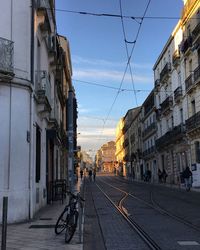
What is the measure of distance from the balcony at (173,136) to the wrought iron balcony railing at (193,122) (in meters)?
1.79

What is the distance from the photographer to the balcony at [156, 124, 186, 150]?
47.2 m

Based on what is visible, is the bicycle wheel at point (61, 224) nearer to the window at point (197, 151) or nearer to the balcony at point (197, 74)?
the balcony at point (197, 74)

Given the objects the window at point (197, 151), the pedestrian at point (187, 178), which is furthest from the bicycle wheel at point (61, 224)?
the window at point (197, 151)

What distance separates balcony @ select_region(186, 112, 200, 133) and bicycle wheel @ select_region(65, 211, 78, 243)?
30.7 meters

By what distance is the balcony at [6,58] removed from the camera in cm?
1437

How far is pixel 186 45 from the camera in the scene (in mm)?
44188

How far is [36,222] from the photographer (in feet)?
47.1

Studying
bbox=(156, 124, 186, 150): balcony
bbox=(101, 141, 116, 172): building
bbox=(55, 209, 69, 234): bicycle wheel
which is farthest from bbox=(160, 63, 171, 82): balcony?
bbox=(101, 141, 116, 172): building

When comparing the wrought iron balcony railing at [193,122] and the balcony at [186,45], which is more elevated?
the balcony at [186,45]

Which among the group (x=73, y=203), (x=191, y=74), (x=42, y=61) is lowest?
(x=73, y=203)

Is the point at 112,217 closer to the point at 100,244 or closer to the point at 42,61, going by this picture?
the point at 100,244

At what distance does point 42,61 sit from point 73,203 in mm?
11013

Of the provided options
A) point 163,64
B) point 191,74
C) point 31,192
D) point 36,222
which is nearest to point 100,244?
point 36,222

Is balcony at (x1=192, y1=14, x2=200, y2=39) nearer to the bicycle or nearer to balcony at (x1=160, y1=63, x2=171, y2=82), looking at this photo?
balcony at (x1=160, y1=63, x2=171, y2=82)
